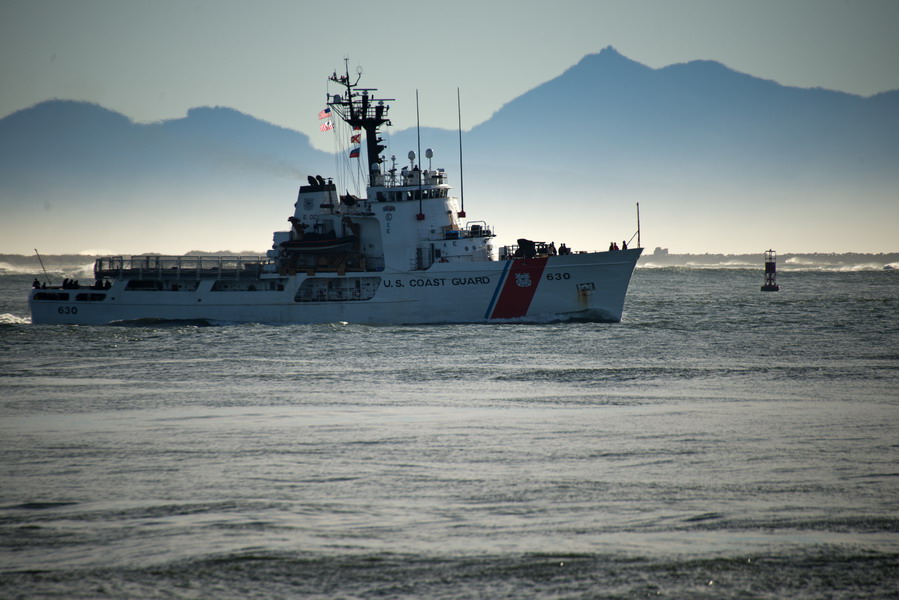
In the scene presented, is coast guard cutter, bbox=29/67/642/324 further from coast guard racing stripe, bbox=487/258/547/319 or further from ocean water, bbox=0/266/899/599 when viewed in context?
ocean water, bbox=0/266/899/599

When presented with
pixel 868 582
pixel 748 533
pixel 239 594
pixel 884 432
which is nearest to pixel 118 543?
pixel 239 594

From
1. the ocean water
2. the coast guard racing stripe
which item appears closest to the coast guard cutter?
the coast guard racing stripe

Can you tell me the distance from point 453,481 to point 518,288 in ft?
88.0

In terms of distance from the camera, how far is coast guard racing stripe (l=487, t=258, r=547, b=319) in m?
36.9

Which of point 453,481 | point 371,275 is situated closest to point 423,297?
point 371,275

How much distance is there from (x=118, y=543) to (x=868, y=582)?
751 centimetres

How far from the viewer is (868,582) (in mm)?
7488

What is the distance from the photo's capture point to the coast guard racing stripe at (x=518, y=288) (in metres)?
36.9

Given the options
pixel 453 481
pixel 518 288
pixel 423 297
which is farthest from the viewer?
pixel 423 297

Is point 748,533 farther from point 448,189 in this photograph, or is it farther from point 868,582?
point 448,189

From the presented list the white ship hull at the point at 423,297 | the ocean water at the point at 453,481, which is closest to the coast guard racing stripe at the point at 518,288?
the white ship hull at the point at 423,297

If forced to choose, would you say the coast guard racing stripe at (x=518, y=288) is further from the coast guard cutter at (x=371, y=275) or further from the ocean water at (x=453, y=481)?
the ocean water at (x=453, y=481)

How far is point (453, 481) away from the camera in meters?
10.8

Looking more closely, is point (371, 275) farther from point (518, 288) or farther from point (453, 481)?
point (453, 481)
